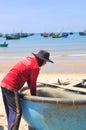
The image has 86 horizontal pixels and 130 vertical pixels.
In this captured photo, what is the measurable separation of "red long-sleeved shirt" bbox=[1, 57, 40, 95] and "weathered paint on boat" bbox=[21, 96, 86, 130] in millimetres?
236

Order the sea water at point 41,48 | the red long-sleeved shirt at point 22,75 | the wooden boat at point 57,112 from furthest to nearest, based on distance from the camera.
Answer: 1. the sea water at point 41,48
2. the red long-sleeved shirt at point 22,75
3. the wooden boat at point 57,112

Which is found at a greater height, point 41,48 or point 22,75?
point 22,75

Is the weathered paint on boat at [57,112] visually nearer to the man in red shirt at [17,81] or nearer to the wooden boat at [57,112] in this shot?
the wooden boat at [57,112]

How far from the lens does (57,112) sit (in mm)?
5938

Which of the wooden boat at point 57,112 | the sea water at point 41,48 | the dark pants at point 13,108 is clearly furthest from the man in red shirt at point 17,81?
the sea water at point 41,48

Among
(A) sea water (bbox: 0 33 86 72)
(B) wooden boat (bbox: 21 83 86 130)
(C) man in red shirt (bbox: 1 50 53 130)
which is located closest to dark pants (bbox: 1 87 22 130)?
(C) man in red shirt (bbox: 1 50 53 130)

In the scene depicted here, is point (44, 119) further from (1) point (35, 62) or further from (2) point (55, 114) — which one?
(1) point (35, 62)

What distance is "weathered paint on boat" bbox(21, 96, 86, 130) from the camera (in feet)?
19.1

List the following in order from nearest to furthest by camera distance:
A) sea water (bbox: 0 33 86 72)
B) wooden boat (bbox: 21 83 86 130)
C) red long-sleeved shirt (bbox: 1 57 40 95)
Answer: wooden boat (bbox: 21 83 86 130), red long-sleeved shirt (bbox: 1 57 40 95), sea water (bbox: 0 33 86 72)

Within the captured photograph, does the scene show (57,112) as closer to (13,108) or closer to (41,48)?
(13,108)

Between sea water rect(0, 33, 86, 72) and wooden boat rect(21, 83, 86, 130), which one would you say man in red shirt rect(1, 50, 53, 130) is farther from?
sea water rect(0, 33, 86, 72)

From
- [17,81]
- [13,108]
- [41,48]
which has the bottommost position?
[41,48]

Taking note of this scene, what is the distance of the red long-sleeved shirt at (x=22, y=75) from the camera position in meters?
6.09

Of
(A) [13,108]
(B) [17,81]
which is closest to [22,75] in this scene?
(B) [17,81]
